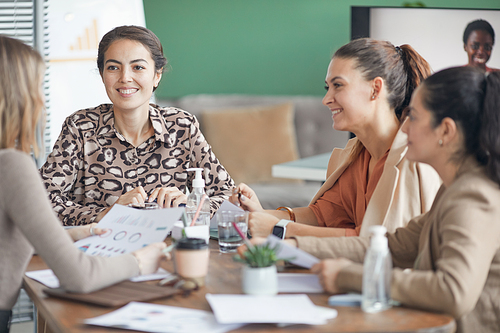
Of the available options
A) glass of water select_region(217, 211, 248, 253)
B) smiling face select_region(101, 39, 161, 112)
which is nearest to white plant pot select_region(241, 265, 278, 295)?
glass of water select_region(217, 211, 248, 253)

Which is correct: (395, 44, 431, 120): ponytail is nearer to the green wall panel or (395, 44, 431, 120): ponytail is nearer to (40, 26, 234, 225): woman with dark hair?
(40, 26, 234, 225): woman with dark hair

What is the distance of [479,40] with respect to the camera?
10.5 ft

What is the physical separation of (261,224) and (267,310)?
0.60 m

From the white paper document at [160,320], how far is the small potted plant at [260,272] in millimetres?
116

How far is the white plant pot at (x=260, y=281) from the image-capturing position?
1.06m

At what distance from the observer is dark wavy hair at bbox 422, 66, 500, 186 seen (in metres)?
1.10

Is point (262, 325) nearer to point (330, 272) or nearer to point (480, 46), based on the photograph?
point (330, 272)

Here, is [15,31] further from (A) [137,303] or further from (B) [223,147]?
(A) [137,303]

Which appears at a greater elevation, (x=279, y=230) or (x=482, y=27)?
(x=482, y=27)

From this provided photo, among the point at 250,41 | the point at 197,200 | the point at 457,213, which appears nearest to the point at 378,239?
the point at 457,213

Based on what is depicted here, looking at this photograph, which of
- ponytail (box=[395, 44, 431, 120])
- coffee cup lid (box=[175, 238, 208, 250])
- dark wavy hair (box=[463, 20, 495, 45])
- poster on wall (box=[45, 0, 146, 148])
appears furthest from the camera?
dark wavy hair (box=[463, 20, 495, 45])

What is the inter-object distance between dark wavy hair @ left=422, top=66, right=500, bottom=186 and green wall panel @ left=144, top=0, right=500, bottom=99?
3157 millimetres

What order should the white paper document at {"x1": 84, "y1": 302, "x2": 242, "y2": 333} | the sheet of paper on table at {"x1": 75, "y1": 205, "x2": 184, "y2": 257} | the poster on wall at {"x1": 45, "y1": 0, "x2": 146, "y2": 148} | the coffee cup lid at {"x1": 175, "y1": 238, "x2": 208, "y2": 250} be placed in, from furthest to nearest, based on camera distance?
the poster on wall at {"x1": 45, "y1": 0, "x2": 146, "y2": 148}, the sheet of paper on table at {"x1": 75, "y1": 205, "x2": 184, "y2": 257}, the coffee cup lid at {"x1": 175, "y1": 238, "x2": 208, "y2": 250}, the white paper document at {"x1": 84, "y1": 302, "x2": 242, "y2": 333}

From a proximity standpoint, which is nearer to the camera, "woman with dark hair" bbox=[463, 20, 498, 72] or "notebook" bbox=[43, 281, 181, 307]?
"notebook" bbox=[43, 281, 181, 307]
